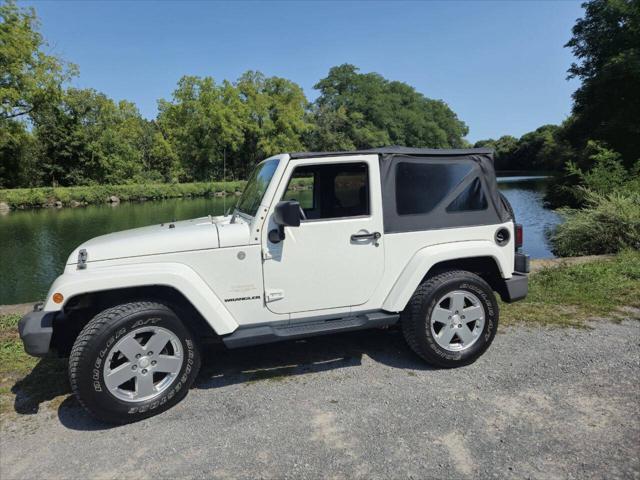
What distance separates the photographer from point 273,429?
3160 mm

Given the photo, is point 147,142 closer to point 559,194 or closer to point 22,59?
point 22,59

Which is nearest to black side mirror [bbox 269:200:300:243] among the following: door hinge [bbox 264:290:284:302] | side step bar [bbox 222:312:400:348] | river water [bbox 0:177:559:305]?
door hinge [bbox 264:290:284:302]

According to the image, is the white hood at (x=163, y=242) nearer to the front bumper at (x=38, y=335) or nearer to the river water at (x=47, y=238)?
the front bumper at (x=38, y=335)

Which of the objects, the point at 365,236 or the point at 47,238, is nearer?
the point at 365,236

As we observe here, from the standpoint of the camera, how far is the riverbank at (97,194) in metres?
37.0

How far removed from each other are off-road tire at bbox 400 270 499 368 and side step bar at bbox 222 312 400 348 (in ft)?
0.60

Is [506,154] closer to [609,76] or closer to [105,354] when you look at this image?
[609,76]

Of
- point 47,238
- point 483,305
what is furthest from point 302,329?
point 47,238

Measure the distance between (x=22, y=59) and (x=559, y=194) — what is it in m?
38.2

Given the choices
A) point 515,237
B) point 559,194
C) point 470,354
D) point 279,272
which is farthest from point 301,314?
point 559,194

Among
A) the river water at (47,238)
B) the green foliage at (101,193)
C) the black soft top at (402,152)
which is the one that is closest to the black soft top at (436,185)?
the black soft top at (402,152)

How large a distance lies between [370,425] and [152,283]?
1.94m

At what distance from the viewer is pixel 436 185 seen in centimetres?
418

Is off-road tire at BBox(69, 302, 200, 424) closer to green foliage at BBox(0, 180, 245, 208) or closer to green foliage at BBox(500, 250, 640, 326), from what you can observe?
green foliage at BBox(500, 250, 640, 326)
